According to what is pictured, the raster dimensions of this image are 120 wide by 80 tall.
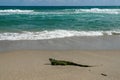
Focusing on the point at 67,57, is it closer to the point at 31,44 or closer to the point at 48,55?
the point at 48,55

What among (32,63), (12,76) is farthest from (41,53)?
(12,76)

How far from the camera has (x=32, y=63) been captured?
23.4 feet

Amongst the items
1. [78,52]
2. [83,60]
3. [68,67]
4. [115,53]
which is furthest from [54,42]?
[68,67]

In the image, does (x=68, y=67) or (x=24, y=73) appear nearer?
(x=24, y=73)

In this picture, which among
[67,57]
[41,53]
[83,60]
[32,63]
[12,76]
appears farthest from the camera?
[41,53]

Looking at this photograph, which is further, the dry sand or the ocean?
the ocean

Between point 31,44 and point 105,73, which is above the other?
point 105,73

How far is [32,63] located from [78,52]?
260cm

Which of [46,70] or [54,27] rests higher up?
[46,70]

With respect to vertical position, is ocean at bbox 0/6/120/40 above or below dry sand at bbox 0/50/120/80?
below

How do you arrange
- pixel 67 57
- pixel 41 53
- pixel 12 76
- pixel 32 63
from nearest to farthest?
1. pixel 12 76
2. pixel 32 63
3. pixel 67 57
4. pixel 41 53

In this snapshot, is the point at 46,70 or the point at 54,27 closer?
the point at 46,70

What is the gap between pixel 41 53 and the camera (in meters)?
9.02

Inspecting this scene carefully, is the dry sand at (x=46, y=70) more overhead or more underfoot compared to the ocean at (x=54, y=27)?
more overhead
